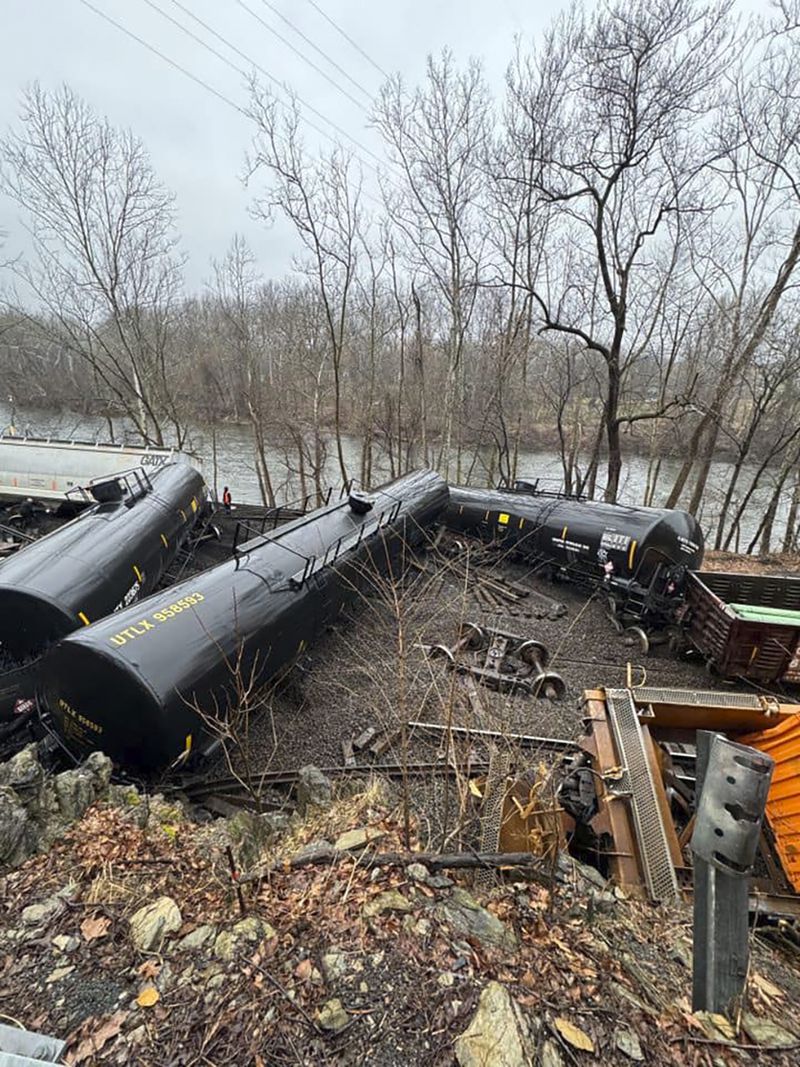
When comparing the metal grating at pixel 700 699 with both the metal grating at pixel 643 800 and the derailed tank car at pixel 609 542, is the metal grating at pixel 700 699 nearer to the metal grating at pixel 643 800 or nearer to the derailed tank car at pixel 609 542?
the metal grating at pixel 643 800

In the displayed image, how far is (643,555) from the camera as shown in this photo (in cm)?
1102

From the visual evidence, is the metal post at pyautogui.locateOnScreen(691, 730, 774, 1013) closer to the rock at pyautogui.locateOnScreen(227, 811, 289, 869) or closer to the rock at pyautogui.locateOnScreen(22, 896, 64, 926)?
the rock at pyautogui.locateOnScreen(227, 811, 289, 869)

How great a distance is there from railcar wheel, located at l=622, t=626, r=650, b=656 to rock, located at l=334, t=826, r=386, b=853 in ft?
25.8

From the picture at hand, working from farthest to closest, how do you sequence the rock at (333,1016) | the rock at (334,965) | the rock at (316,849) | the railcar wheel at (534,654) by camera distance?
the railcar wheel at (534,654) → the rock at (316,849) → the rock at (334,965) → the rock at (333,1016)

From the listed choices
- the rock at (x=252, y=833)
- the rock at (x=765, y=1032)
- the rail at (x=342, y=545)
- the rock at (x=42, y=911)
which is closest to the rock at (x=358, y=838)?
the rock at (x=252, y=833)

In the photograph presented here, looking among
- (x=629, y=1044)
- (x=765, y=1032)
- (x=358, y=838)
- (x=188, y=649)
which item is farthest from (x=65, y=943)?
(x=765, y=1032)

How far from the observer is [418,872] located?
12.0ft

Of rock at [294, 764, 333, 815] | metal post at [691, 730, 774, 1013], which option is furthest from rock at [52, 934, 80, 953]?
metal post at [691, 730, 774, 1013]

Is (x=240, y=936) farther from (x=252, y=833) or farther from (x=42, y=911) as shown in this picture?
(x=42, y=911)

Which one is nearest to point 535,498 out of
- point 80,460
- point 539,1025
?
point 539,1025

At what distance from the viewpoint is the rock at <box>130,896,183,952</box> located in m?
3.09

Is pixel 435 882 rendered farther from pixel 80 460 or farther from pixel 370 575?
pixel 80 460

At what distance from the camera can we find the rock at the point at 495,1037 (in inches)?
93.1

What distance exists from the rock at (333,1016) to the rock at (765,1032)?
209cm
